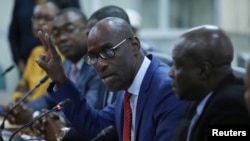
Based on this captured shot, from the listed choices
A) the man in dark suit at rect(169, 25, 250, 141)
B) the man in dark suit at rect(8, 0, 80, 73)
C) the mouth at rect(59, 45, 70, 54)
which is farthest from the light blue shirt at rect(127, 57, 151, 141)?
the man in dark suit at rect(8, 0, 80, 73)

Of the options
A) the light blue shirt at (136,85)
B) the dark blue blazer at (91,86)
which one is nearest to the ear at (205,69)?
the light blue shirt at (136,85)

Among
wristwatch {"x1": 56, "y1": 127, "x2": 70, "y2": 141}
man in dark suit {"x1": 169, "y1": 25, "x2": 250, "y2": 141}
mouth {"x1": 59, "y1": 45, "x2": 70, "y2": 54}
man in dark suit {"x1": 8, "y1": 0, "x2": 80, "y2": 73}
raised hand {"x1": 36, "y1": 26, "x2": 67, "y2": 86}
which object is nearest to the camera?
man in dark suit {"x1": 169, "y1": 25, "x2": 250, "y2": 141}

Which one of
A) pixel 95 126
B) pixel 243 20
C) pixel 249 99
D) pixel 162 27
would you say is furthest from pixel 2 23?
pixel 249 99

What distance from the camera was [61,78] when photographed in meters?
2.56

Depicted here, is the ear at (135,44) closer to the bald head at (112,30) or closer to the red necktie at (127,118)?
the bald head at (112,30)

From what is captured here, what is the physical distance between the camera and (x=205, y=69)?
76.0 inches

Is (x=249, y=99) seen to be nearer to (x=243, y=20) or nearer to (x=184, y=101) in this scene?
(x=184, y=101)

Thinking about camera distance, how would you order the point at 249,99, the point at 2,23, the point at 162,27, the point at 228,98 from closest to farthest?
the point at 249,99
the point at 228,98
the point at 2,23
the point at 162,27

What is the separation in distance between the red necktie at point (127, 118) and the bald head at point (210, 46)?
53cm

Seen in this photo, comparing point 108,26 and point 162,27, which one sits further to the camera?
point 162,27

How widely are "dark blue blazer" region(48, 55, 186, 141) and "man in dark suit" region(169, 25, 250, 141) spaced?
0.21 metres

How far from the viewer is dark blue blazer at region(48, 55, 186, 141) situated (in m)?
2.23

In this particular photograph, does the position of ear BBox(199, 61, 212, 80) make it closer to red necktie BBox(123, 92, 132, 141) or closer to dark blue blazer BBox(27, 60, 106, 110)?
red necktie BBox(123, 92, 132, 141)

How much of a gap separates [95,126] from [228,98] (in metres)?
0.93
